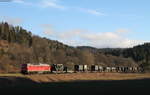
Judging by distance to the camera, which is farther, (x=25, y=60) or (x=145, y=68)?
(x=145, y=68)

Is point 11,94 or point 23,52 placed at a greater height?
point 23,52

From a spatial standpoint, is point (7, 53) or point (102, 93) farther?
point (7, 53)

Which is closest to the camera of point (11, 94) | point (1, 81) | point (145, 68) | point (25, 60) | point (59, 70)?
point (11, 94)

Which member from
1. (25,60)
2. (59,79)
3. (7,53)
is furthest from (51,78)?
(7,53)

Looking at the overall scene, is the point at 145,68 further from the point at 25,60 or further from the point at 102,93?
the point at 102,93

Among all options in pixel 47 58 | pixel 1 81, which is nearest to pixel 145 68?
pixel 47 58

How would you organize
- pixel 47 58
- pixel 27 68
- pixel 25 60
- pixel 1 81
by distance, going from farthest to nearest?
A: pixel 47 58
pixel 25 60
pixel 27 68
pixel 1 81

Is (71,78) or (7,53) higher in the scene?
(7,53)

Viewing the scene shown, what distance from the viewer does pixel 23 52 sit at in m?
180

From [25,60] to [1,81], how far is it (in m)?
92.0

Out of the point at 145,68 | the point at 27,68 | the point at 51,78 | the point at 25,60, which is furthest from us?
the point at 145,68

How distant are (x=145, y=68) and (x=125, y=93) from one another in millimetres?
126667

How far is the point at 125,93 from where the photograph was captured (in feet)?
169

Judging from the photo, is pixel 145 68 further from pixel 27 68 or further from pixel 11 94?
pixel 11 94
